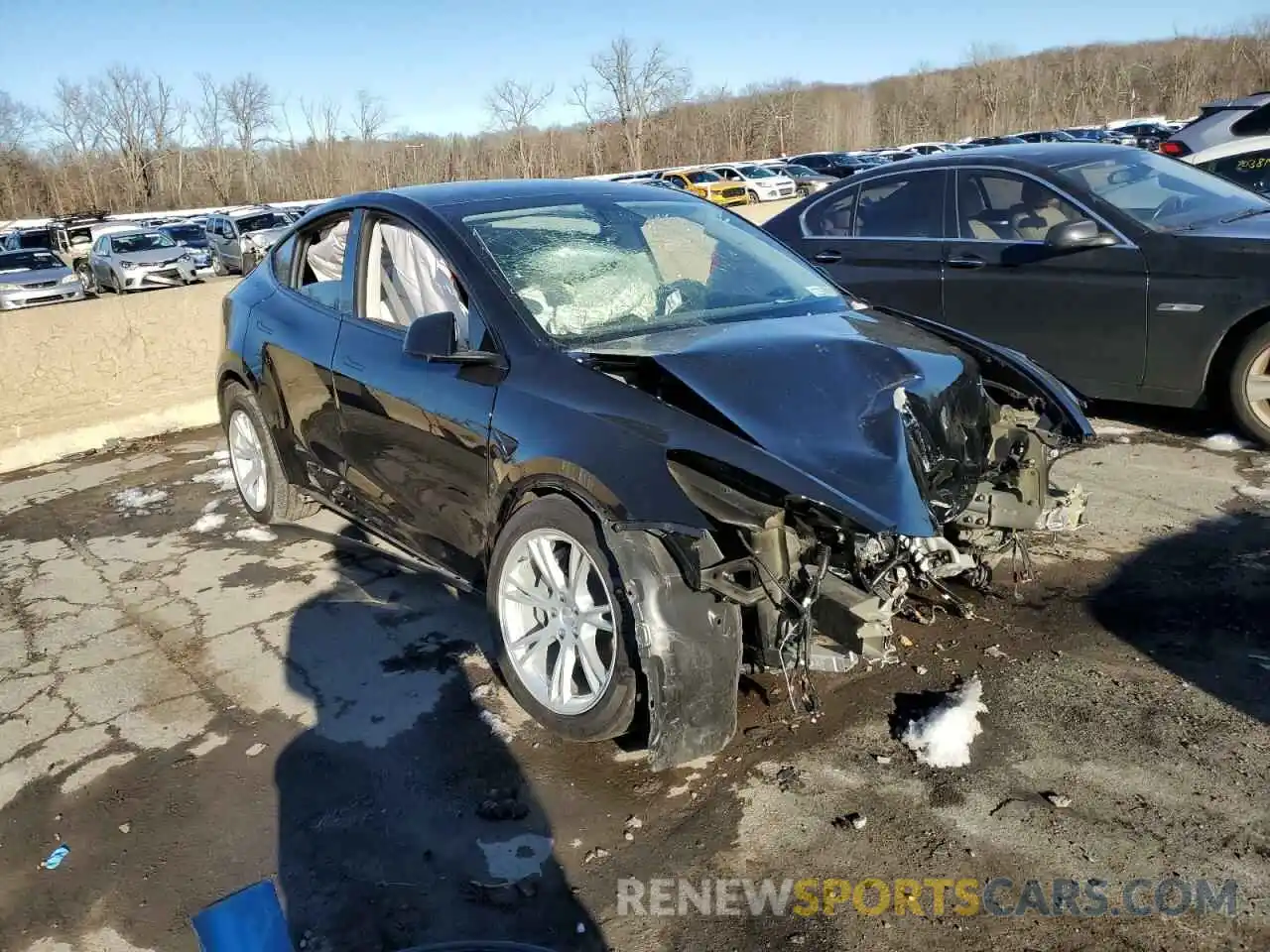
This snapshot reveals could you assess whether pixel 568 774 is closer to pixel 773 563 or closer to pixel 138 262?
pixel 773 563

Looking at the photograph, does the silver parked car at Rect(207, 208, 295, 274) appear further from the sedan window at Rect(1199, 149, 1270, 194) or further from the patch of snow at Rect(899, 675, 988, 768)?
the patch of snow at Rect(899, 675, 988, 768)

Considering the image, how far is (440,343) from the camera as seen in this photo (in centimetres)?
336

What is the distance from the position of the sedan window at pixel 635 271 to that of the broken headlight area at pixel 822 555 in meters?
0.92

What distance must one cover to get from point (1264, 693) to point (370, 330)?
3.43 m

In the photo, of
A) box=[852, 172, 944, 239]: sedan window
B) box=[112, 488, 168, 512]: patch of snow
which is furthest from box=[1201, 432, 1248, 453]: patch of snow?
box=[112, 488, 168, 512]: patch of snow

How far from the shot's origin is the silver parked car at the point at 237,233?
2498cm

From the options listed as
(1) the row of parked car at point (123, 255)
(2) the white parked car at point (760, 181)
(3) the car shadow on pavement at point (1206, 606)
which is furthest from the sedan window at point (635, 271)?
(2) the white parked car at point (760, 181)

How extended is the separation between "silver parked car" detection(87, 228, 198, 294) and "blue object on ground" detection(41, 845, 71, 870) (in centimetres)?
2016

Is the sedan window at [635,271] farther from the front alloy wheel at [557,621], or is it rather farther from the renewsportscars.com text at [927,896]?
the renewsportscars.com text at [927,896]

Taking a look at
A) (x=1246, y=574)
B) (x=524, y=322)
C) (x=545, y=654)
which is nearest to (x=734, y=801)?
(x=545, y=654)

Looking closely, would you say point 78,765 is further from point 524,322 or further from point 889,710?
point 889,710

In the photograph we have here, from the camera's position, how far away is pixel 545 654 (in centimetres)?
331

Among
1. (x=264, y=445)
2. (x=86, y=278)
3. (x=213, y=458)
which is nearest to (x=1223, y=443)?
(x=264, y=445)

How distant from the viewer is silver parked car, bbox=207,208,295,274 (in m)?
25.0
